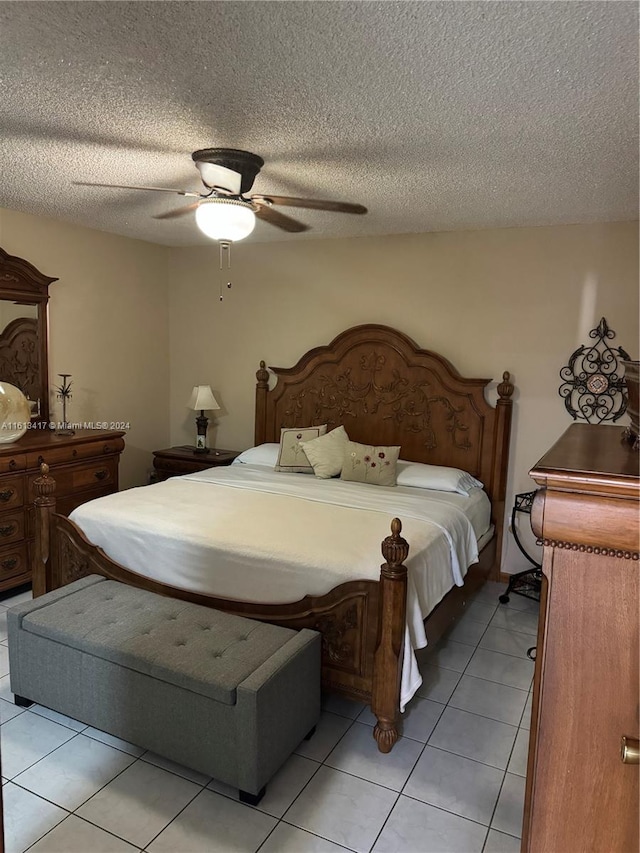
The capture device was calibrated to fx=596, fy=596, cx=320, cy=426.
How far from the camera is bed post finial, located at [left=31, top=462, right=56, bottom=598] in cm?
312

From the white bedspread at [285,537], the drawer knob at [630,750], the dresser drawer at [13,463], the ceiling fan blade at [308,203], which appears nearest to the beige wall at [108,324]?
the dresser drawer at [13,463]

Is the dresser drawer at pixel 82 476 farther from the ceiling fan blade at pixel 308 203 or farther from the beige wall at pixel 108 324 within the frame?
the ceiling fan blade at pixel 308 203

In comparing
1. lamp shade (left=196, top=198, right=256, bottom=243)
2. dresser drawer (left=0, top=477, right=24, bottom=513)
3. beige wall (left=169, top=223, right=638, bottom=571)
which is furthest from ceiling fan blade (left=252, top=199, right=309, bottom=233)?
dresser drawer (left=0, top=477, right=24, bottom=513)

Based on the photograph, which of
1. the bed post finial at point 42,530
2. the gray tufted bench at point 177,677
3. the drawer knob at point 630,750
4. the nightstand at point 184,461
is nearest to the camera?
the drawer knob at point 630,750

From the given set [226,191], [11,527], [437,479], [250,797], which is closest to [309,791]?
[250,797]

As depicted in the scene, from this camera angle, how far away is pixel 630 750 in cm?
88

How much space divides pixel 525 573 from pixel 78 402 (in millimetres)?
3507

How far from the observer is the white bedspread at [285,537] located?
2619 mm

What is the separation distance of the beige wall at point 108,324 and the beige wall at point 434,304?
0.85 feet

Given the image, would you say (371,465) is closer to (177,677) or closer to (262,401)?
(262,401)

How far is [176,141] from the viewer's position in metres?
2.47

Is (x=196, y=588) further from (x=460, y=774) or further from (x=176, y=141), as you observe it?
(x=176, y=141)

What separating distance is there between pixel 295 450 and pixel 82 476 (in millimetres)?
1495

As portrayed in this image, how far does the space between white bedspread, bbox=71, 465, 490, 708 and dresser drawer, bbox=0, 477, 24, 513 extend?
2.41ft
